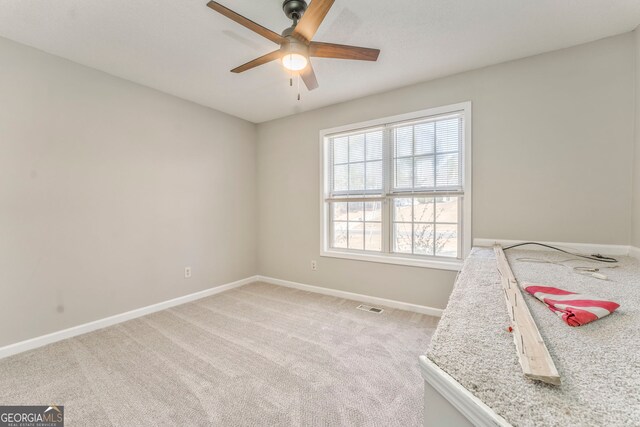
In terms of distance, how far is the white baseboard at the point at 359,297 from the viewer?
9.37 feet

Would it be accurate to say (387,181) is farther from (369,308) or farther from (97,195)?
(97,195)

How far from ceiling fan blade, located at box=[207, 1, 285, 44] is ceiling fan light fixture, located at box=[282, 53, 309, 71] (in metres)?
0.10

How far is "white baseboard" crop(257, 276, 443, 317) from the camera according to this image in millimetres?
2857

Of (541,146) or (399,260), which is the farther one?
(399,260)

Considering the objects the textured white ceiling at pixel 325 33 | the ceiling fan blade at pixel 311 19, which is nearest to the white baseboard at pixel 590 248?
the textured white ceiling at pixel 325 33

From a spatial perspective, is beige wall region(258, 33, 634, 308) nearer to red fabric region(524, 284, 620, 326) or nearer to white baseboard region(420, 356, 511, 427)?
red fabric region(524, 284, 620, 326)

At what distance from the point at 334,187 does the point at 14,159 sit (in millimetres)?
3123

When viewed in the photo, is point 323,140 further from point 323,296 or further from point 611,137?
point 611,137

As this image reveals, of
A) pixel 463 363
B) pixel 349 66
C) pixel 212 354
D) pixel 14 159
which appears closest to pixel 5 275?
pixel 14 159

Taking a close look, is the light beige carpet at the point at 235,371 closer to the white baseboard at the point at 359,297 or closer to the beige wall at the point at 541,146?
the white baseboard at the point at 359,297

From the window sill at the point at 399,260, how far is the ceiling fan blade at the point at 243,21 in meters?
2.44

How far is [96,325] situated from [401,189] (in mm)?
3519

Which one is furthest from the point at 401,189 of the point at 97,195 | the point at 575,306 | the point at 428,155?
the point at 97,195

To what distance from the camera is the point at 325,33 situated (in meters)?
2.07
